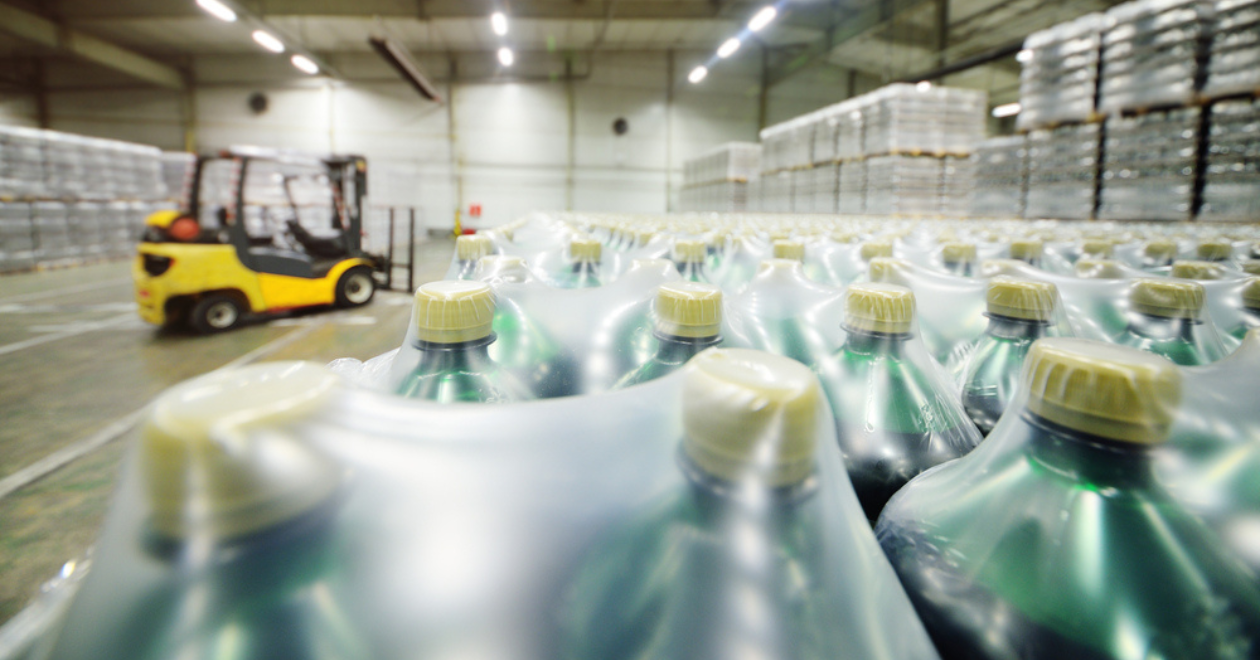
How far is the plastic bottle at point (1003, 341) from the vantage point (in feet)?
3.00

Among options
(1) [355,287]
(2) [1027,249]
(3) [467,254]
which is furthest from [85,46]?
(2) [1027,249]

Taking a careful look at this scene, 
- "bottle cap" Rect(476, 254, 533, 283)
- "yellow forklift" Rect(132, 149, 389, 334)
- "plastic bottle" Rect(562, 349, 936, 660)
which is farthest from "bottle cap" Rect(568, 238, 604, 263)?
"yellow forklift" Rect(132, 149, 389, 334)

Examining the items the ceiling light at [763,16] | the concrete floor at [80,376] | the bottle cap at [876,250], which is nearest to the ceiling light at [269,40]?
the concrete floor at [80,376]

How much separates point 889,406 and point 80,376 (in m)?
5.83

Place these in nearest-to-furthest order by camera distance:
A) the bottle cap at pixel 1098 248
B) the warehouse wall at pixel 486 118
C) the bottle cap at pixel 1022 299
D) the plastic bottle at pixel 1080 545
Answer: the plastic bottle at pixel 1080 545
the bottle cap at pixel 1022 299
the bottle cap at pixel 1098 248
the warehouse wall at pixel 486 118

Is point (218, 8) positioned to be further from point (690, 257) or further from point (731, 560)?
point (731, 560)

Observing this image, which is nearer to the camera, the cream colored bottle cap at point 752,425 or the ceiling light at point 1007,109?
the cream colored bottle cap at point 752,425

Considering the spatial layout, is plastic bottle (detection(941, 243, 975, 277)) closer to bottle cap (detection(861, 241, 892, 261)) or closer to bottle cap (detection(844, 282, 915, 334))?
bottle cap (detection(861, 241, 892, 261))

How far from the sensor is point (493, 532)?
32cm

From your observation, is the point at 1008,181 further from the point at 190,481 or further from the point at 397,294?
the point at 397,294

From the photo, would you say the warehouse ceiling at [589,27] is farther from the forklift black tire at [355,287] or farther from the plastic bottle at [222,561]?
the plastic bottle at [222,561]

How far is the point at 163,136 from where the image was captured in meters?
17.0

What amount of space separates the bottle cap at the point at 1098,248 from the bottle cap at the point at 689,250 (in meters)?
1.46

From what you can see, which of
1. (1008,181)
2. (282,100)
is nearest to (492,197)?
(282,100)
